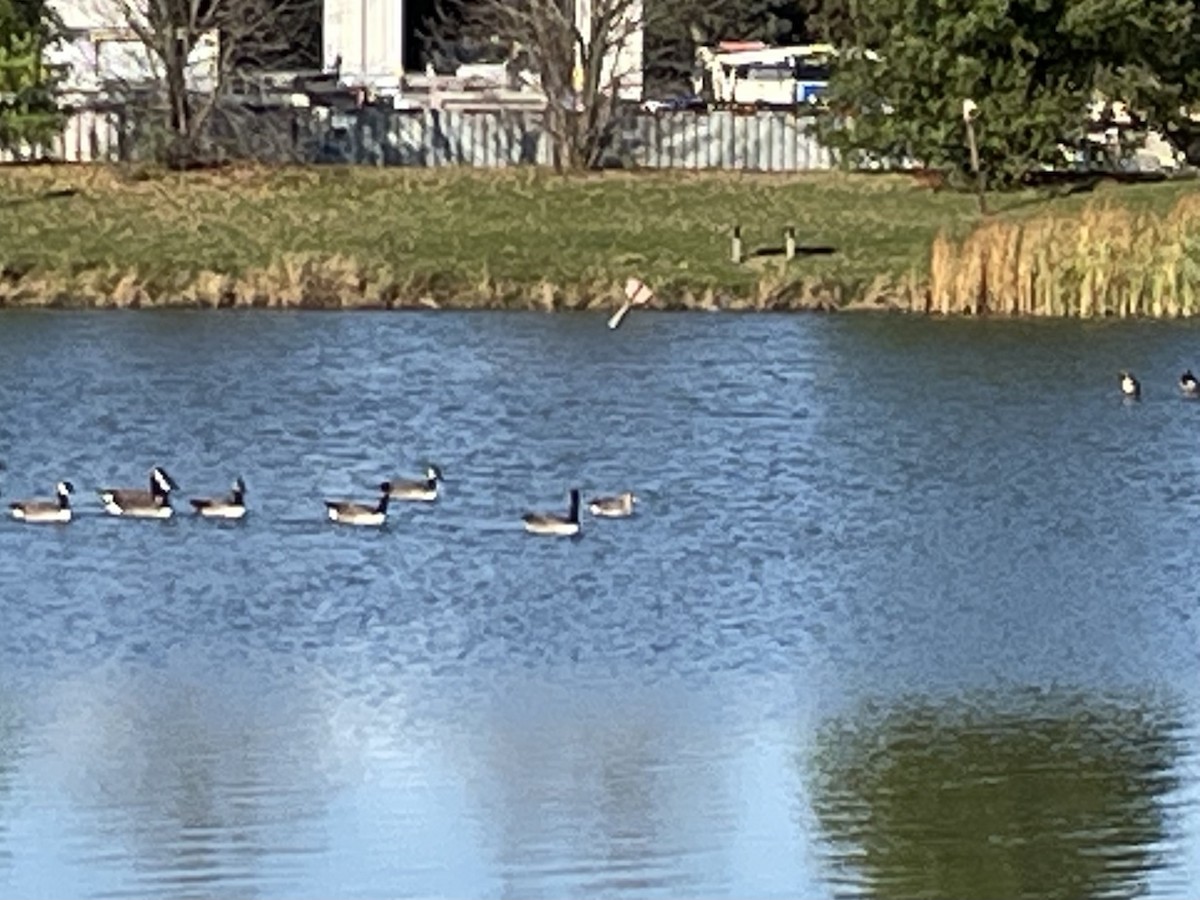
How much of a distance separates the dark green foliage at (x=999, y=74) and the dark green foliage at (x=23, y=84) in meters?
12.0

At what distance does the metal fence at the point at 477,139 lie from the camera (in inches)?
2494

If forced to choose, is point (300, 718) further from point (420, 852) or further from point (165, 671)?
point (420, 852)

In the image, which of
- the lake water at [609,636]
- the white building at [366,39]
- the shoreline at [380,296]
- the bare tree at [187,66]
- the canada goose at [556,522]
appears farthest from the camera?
the white building at [366,39]

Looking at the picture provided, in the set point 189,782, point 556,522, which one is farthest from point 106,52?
point 189,782

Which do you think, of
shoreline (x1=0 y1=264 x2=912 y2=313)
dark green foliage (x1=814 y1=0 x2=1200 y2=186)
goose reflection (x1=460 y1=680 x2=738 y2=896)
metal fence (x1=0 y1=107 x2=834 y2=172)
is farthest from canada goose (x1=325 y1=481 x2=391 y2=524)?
metal fence (x1=0 y1=107 x2=834 y2=172)

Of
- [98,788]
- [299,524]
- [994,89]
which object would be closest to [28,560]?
[299,524]

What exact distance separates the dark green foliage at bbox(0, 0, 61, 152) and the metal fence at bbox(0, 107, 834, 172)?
2030mm

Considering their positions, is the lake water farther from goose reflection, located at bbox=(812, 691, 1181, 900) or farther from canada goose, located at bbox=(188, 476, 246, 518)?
canada goose, located at bbox=(188, 476, 246, 518)

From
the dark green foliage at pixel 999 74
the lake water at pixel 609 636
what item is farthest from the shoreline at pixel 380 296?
the dark green foliage at pixel 999 74

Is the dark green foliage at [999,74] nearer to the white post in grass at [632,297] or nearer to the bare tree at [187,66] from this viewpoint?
the bare tree at [187,66]

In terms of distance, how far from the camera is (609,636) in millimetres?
22734

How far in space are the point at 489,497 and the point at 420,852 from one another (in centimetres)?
1260

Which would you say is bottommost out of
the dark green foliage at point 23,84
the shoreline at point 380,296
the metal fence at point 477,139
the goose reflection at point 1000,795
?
the shoreline at point 380,296

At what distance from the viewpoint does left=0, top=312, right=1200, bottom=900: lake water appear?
17000mm
